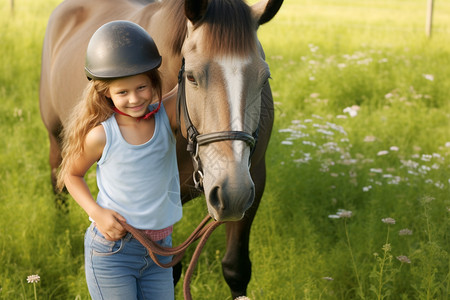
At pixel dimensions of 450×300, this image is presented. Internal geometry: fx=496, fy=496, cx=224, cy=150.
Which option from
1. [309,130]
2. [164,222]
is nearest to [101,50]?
[164,222]

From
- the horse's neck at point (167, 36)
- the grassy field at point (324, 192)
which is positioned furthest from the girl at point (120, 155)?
the grassy field at point (324, 192)

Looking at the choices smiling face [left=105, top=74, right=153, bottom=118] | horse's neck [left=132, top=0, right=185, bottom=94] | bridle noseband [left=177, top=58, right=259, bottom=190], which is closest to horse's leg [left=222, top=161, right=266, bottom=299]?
horse's neck [left=132, top=0, right=185, bottom=94]

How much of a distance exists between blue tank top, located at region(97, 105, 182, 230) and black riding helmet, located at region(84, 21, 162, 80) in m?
0.19

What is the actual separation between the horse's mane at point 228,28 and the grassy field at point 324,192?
105cm

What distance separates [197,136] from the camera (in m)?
1.81

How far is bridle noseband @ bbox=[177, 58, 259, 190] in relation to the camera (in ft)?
5.60

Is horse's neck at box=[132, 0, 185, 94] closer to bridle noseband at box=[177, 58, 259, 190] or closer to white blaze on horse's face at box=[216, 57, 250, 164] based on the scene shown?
bridle noseband at box=[177, 58, 259, 190]

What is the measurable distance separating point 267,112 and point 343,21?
9901mm

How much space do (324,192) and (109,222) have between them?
2439 millimetres

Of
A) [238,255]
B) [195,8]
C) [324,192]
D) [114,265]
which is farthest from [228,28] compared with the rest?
[324,192]

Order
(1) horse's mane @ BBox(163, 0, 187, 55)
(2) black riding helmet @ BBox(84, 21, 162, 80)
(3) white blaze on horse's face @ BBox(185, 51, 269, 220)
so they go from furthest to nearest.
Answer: (1) horse's mane @ BBox(163, 0, 187, 55) → (2) black riding helmet @ BBox(84, 21, 162, 80) → (3) white blaze on horse's face @ BBox(185, 51, 269, 220)

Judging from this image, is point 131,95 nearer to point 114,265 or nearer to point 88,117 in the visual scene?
point 88,117

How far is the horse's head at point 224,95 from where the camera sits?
1670 mm

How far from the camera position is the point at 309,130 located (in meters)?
4.73
